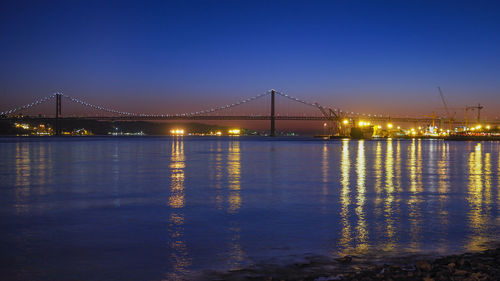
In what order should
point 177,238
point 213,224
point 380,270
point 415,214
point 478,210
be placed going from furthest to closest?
point 478,210
point 415,214
point 213,224
point 177,238
point 380,270

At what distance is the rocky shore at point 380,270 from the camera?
4555mm

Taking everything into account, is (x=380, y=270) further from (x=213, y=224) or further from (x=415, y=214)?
(x=415, y=214)

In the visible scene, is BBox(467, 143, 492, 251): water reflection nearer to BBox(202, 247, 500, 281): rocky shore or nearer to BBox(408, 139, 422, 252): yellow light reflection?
BBox(408, 139, 422, 252): yellow light reflection

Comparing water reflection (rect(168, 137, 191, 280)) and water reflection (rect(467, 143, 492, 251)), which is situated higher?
water reflection (rect(168, 137, 191, 280))

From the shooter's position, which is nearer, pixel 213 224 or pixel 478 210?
pixel 213 224

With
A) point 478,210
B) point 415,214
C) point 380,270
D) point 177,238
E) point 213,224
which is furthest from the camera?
point 478,210

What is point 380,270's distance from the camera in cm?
494

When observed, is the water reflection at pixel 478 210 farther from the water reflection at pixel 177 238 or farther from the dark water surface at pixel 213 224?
the water reflection at pixel 177 238

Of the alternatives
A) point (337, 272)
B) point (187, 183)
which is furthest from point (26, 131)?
point (337, 272)

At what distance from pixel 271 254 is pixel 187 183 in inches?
321

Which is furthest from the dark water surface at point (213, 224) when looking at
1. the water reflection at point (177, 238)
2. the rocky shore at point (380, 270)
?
the rocky shore at point (380, 270)

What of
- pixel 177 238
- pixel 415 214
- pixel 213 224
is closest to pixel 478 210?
pixel 415 214

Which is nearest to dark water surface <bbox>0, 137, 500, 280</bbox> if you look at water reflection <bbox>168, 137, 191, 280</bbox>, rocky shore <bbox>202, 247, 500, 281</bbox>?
water reflection <bbox>168, 137, 191, 280</bbox>

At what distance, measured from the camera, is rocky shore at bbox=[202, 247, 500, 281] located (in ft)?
14.9
